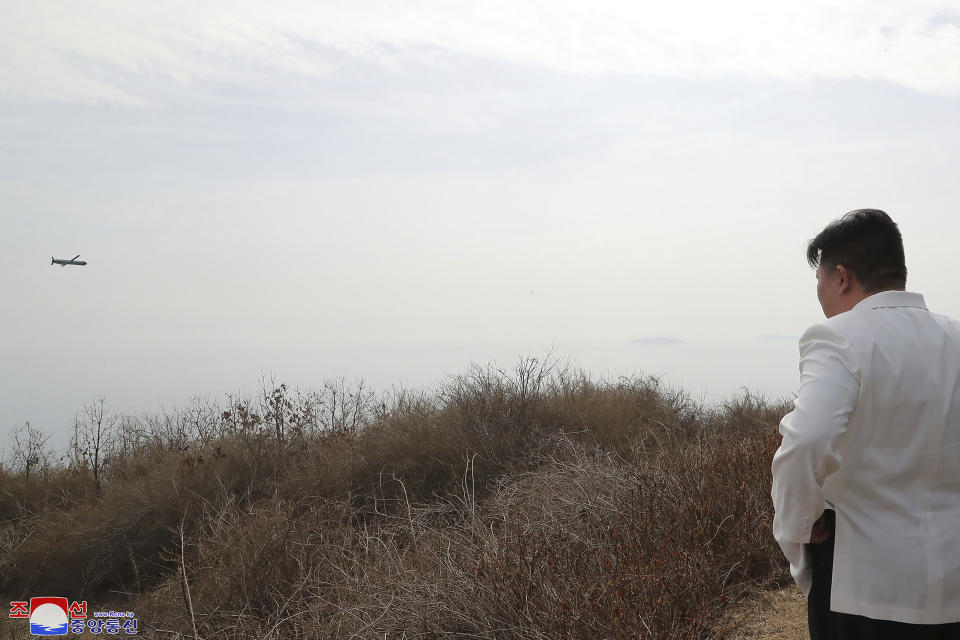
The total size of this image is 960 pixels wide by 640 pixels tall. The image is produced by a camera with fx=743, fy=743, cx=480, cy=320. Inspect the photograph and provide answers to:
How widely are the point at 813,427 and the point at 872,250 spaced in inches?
27.2

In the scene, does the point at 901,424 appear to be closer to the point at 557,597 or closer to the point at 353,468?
the point at 557,597

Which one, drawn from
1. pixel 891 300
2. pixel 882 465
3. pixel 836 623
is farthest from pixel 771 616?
pixel 891 300

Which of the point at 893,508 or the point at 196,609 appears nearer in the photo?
the point at 893,508

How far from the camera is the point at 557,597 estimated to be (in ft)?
13.6

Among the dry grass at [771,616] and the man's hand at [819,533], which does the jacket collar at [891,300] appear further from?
the dry grass at [771,616]

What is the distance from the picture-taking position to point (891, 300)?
224 centimetres

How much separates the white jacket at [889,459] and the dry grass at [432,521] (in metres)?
1.70

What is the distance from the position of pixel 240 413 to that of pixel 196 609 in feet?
16.2

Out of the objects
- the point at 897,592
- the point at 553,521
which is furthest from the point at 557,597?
the point at 897,592

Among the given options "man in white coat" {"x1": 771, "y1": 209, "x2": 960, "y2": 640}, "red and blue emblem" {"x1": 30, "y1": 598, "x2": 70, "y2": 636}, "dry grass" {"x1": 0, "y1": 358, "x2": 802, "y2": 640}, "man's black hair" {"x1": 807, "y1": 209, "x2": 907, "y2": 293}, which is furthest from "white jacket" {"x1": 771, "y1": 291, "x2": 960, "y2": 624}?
"red and blue emblem" {"x1": 30, "y1": 598, "x2": 70, "y2": 636}

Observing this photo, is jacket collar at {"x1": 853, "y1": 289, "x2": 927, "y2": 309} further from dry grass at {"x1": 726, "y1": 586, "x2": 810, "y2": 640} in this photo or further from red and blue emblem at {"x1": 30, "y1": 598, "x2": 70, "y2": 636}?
red and blue emblem at {"x1": 30, "y1": 598, "x2": 70, "y2": 636}

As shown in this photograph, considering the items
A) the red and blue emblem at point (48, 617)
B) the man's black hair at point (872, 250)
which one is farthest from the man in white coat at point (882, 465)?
the red and blue emblem at point (48, 617)

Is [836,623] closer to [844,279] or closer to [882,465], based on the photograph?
[882,465]

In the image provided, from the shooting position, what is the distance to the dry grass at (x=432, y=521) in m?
4.46
